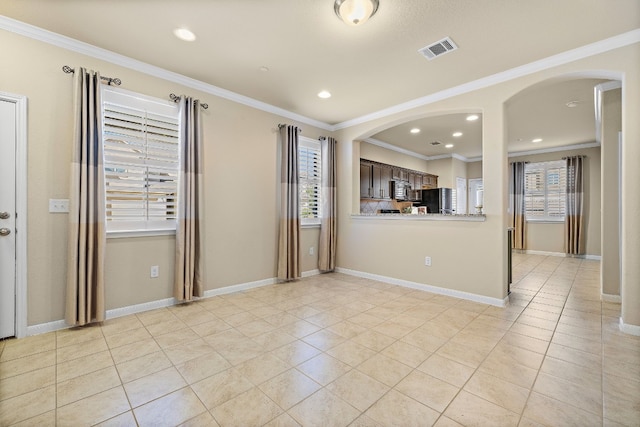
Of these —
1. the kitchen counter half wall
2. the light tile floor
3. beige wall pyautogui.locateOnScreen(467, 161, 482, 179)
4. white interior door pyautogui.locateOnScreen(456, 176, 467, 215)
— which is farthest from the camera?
beige wall pyautogui.locateOnScreen(467, 161, 482, 179)

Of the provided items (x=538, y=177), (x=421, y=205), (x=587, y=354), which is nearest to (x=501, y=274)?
(x=587, y=354)

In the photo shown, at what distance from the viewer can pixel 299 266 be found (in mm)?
4617

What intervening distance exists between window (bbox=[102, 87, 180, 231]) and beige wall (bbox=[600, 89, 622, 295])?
534 centimetres

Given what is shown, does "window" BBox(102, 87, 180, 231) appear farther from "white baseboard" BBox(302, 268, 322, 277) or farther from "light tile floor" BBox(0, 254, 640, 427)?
"white baseboard" BBox(302, 268, 322, 277)

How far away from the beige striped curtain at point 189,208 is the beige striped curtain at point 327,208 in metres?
2.16

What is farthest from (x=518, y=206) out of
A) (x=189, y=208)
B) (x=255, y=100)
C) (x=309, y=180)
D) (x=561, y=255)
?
(x=189, y=208)

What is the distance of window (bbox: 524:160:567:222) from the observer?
742cm

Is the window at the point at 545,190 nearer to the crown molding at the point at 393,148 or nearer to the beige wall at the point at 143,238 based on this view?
the crown molding at the point at 393,148

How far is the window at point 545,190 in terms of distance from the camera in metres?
7.42

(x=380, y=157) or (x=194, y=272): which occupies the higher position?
(x=380, y=157)

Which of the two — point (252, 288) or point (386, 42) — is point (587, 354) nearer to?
point (386, 42)

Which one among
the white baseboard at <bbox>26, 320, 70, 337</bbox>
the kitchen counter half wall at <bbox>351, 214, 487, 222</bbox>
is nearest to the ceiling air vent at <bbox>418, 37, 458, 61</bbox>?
the kitchen counter half wall at <bbox>351, 214, 487, 222</bbox>

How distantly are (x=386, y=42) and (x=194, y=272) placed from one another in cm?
332

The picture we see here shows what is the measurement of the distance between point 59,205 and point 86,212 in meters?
0.25
